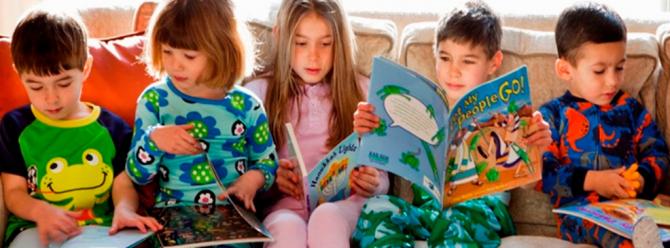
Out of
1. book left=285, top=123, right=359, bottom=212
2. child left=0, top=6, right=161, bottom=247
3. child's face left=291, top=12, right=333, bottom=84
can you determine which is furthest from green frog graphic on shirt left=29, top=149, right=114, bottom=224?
child's face left=291, top=12, right=333, bottom=84

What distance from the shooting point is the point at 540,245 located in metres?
2.25

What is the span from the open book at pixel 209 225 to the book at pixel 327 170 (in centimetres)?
17

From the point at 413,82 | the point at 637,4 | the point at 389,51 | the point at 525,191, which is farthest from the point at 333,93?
the point at 637,4

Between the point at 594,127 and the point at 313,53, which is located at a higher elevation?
the point at 313,53

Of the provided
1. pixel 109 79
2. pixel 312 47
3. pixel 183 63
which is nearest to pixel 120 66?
pixel 109 79

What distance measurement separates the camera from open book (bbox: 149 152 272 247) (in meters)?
1.98

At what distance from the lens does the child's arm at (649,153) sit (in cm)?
233

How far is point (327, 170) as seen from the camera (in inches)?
88.8

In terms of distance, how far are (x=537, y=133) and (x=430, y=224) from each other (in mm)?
329

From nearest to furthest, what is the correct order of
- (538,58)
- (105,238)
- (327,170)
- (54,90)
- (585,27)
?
(105,238), (54,90), (327,170), (585,27), (538,58)

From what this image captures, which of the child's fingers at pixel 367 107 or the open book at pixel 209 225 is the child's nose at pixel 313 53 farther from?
the open book at pixel 209 225

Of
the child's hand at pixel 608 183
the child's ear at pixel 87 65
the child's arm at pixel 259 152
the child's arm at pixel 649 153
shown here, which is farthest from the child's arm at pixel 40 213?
the child's arm at pixel 649 153

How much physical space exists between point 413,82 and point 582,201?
21.2 inches

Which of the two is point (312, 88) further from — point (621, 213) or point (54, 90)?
point (621, 213)
